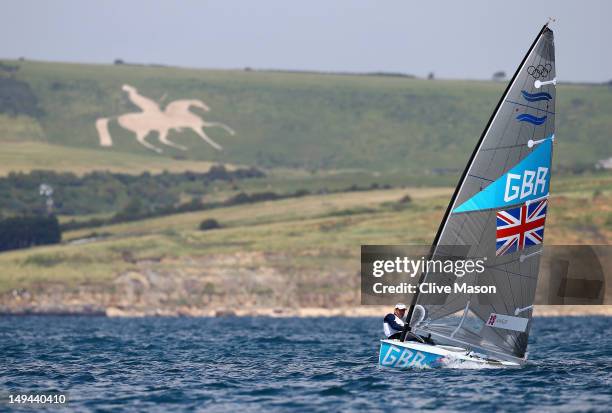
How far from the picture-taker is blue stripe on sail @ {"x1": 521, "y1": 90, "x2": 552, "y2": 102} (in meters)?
40.4

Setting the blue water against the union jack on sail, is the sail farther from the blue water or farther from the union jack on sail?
the blue water

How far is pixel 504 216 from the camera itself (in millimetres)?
41125

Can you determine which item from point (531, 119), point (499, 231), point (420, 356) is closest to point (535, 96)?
point (531, 119)

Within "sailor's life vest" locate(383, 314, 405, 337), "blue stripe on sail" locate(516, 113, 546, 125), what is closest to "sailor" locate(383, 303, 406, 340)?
"sailor's life vest" locate(383, 314, 405, 337)

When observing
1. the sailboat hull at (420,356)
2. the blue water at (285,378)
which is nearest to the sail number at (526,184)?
the sailboat hull at (420,356)

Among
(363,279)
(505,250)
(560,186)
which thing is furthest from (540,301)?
(505,250)

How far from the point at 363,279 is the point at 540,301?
59.1ft

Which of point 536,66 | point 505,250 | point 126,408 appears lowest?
point 126,408

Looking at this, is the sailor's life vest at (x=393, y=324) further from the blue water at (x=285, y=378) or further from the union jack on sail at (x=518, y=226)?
the union jack on sail at (x=518, y=226)

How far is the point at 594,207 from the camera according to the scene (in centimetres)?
14788

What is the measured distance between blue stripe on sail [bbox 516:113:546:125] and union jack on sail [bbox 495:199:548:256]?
2.72m

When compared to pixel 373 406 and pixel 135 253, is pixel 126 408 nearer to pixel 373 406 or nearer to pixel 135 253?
pixel 373 406

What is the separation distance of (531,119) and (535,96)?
0.79m

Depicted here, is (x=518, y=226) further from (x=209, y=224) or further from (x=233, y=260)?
(x=209, y=224)
